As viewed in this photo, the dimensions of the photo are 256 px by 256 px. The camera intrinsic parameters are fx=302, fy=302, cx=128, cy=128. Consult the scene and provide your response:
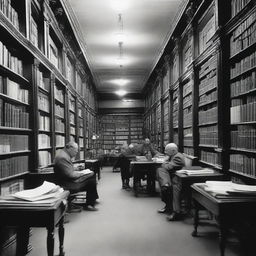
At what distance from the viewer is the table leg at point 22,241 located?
308 centimetres

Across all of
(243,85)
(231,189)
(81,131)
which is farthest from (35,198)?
(81,131)

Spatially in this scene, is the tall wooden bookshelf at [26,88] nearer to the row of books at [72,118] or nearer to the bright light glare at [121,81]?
the row of books at [72,118]

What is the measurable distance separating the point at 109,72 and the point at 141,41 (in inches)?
145

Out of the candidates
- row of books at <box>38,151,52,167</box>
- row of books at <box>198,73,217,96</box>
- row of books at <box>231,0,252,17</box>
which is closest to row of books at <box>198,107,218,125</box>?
row of books at <box>198,73,217,96</box>

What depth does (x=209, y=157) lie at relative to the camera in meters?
5.09

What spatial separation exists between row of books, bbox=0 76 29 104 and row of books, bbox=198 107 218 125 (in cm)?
286

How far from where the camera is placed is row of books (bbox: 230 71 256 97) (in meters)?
3.54

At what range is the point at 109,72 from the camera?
38.2ft

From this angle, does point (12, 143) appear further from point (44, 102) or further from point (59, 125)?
point (59, 125)

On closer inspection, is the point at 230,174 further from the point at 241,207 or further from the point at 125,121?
the point at 125,121

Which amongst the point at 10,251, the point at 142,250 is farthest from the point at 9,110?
the point at 142,250

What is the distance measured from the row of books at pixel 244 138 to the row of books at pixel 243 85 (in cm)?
47

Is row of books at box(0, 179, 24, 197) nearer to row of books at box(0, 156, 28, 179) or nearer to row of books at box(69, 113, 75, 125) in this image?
row of books at box(0, 156, 28, 179)

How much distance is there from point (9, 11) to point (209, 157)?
3.71 m
